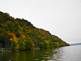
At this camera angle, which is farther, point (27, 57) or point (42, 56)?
point (42, 56)

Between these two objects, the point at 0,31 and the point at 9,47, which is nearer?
the point at 9,47

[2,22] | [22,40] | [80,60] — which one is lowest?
[80,60]

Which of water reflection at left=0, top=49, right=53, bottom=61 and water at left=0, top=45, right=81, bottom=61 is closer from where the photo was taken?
water at left=0, top=45, right=81, bottom=61

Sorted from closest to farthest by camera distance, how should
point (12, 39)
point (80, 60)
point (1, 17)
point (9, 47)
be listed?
point (80, 60), point (9, 47), point (12, 39), point (1, 17)

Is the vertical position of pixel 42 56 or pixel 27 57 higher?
pixel 42 56

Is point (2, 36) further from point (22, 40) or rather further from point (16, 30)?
point (16, 30)

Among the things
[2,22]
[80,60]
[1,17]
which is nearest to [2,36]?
[2,22]

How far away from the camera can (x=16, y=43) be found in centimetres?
13175

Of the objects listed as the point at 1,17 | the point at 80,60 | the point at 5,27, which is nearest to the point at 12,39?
the point at 5,27

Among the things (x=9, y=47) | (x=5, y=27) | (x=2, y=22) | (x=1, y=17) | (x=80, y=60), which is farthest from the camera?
(x=1, y=17)

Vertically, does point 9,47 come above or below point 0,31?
below

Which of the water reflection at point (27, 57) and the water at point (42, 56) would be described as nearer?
the water at point (42, 56)

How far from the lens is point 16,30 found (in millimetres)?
158875

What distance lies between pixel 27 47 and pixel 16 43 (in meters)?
7.73
